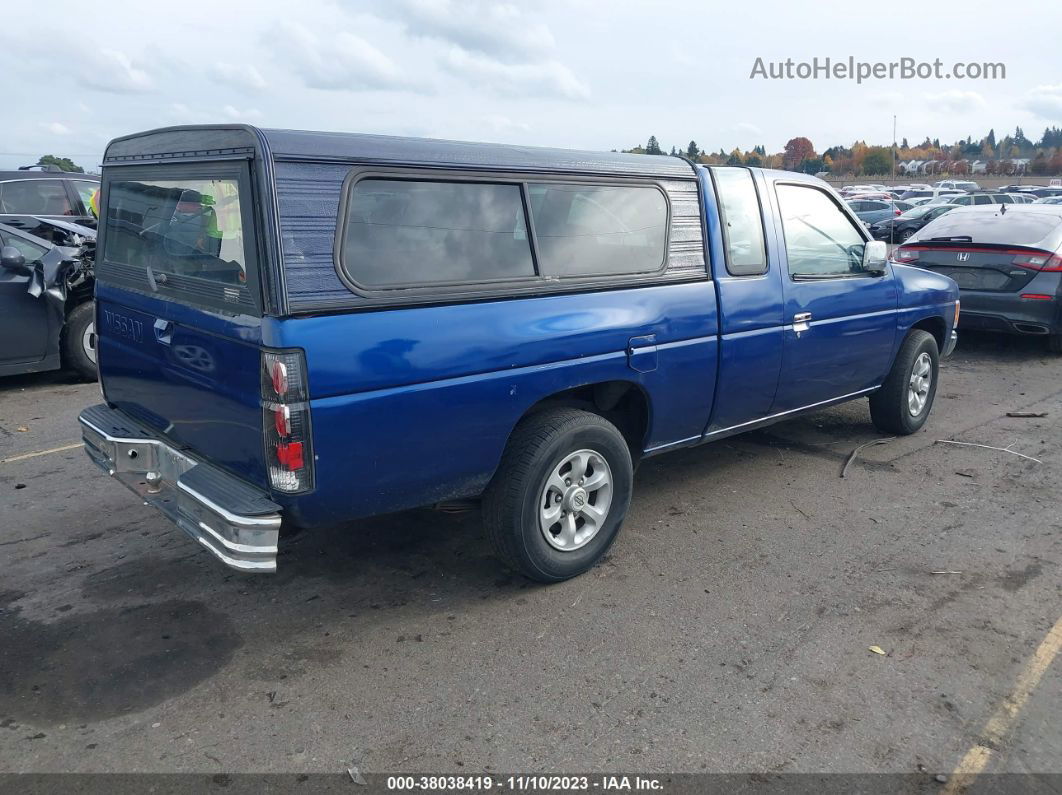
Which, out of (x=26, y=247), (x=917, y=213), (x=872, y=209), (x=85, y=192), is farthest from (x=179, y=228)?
(x=872, y=209)

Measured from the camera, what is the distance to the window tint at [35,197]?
1108 cm

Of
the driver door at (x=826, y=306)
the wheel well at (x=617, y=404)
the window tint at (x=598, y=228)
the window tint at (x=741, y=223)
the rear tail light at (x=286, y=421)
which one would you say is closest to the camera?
the rear tail light at (x=286, y=421)

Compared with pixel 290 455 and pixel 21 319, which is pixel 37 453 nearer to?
pixel 21 319

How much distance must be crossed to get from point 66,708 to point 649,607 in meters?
2.36

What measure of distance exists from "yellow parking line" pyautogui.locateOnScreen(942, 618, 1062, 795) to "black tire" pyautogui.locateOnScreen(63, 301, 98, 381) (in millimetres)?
7789

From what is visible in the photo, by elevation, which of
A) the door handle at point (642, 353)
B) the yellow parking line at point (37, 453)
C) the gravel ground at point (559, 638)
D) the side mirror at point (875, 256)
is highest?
the side mirror at point (875, 256)

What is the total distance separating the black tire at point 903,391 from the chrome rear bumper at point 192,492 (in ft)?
15.1

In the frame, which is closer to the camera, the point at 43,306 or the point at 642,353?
the point at 642,353

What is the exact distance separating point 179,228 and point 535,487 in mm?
1917

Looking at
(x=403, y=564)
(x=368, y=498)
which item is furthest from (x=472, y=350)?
(x=403, y=564)

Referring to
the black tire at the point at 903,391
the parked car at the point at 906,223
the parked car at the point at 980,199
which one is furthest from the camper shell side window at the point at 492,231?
the parked car at the point at 980,199

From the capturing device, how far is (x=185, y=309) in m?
3.56

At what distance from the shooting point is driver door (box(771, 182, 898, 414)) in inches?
203

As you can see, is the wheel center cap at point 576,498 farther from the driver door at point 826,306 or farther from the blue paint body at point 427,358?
the driver door at point 826,306
